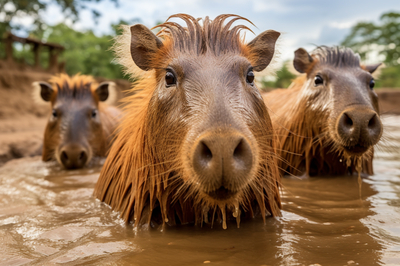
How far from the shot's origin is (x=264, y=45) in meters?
2.87

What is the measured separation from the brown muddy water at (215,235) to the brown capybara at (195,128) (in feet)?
0.50

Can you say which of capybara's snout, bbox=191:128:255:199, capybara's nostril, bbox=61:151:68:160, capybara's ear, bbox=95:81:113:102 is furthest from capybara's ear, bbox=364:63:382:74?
capybara's nostril, bbox=61:151:68:160

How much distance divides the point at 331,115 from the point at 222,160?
2522 millimetres

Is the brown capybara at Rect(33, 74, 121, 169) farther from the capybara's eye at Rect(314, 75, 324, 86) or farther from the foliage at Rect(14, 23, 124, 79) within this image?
the foliage at Rect(14, 23, 124, 79)

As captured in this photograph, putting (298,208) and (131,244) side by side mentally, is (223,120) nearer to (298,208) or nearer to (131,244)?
(131,244)

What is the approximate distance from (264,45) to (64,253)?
2134 mm

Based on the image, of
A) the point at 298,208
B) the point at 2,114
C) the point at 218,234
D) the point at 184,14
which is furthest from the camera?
the point at 2,114

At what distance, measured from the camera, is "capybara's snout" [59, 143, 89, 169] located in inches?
202

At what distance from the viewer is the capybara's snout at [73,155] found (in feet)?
16.9

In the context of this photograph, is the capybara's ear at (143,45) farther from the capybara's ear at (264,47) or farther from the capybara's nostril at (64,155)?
the capybara's nostril at (64,155)

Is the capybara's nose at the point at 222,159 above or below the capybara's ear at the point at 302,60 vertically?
below

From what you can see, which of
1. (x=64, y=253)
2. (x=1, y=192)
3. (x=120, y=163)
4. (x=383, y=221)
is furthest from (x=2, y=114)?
(x=383, y=221)

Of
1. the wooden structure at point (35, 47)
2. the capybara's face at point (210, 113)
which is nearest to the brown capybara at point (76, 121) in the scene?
the capybara's face at point (210, 113)

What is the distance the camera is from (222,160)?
1795mm
